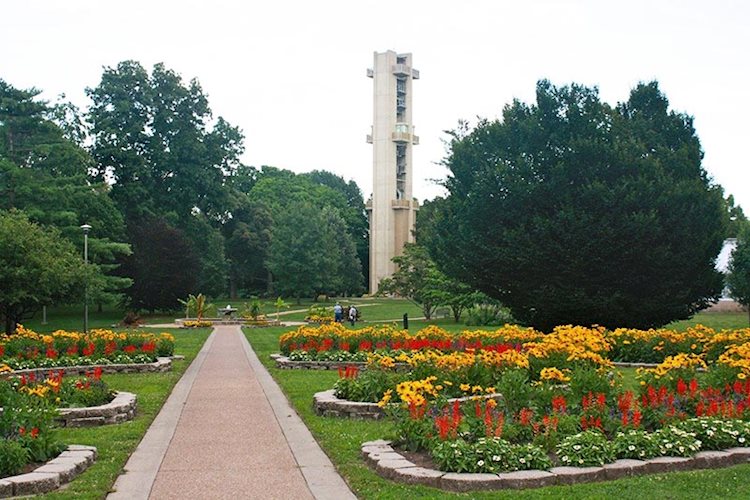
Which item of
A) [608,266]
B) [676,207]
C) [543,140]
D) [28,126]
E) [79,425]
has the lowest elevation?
[79,425]

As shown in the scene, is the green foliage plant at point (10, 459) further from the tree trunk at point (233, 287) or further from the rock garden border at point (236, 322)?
the tree trunk at point (233, 287)

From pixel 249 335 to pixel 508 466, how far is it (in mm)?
25622

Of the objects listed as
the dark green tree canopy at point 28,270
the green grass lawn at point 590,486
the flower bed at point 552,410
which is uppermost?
the dark green tree canopy at point 28,270

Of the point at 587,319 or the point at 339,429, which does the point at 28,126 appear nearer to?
the point at 587,319

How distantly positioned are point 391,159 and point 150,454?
208 feet

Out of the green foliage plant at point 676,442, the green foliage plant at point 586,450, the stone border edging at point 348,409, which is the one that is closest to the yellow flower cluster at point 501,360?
the stone border edging at point 348,409

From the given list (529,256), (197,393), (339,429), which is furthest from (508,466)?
(529,256)

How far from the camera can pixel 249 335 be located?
32000 millimetres

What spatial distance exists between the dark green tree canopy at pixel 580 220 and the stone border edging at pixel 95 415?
17.6 m

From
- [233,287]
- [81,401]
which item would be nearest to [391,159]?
[233,287]

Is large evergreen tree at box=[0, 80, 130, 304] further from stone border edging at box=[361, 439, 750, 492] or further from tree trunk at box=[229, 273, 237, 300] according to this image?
stone border edging at box=[361, 439, 750, 492]

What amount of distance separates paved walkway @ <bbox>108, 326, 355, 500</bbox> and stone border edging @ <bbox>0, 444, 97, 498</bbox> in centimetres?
42

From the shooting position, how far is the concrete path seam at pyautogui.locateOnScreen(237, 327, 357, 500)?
716 centimetres

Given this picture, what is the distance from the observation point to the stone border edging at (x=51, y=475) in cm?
678
